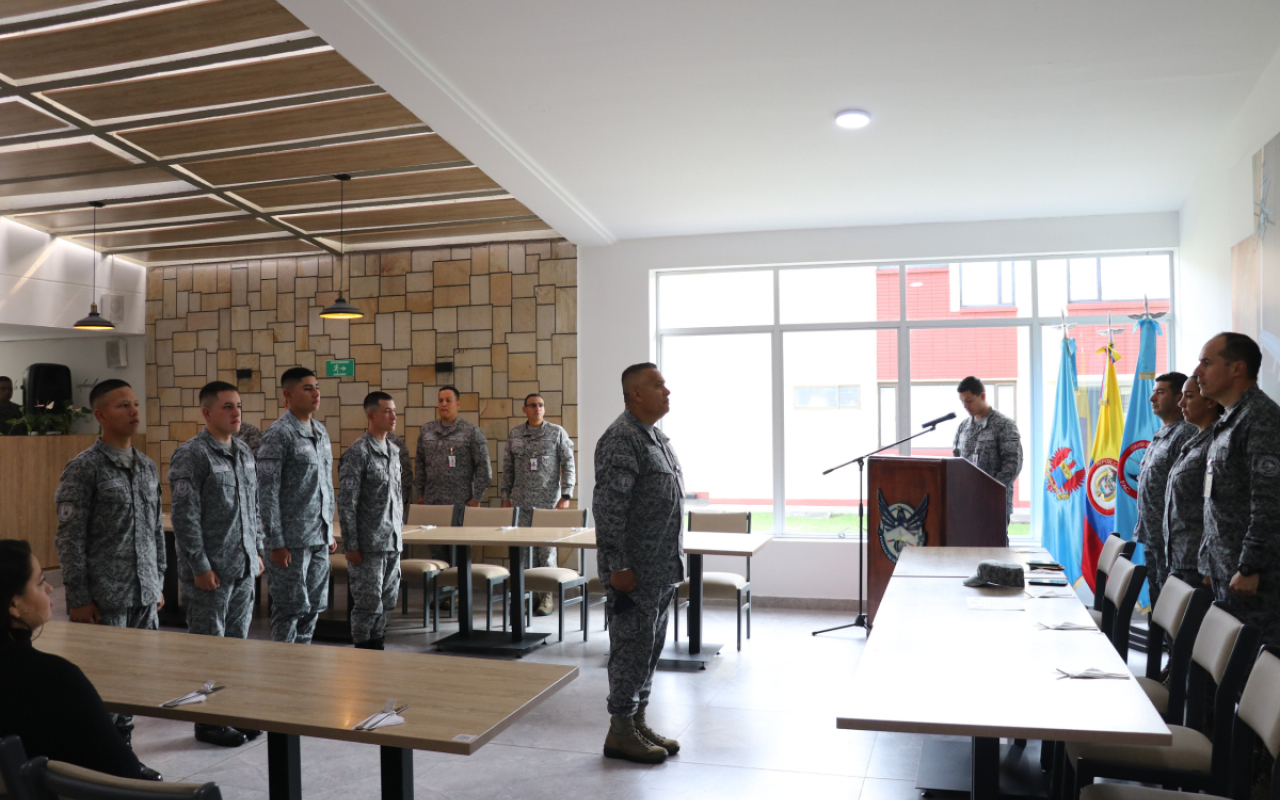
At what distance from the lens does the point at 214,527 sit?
4.48 metres

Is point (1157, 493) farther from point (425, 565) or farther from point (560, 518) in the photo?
point (425, 565)

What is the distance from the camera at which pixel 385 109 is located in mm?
5750

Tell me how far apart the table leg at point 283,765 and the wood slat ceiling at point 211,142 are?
3.60 metres

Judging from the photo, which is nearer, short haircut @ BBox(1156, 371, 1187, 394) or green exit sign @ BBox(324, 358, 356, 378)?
short haircut @ BBox(1156, 371, 1187, 394)

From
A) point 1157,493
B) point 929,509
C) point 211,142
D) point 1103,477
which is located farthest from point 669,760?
point 211,142

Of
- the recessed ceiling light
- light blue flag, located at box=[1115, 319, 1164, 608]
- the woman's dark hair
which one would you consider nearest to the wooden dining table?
the woman's dark hair

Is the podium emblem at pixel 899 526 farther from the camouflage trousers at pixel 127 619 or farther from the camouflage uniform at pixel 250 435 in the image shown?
the camouflage uniform at pixel 250 435

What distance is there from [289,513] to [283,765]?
2.74 meters

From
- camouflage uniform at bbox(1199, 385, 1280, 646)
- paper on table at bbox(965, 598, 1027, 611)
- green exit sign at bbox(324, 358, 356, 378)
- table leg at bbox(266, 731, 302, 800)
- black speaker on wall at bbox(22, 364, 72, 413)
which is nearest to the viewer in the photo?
table leg at bbox(266, 731, 302, 800)

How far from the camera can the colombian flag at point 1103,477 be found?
22.6 feet

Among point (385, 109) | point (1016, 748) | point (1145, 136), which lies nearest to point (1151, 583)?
point (1016, 748)

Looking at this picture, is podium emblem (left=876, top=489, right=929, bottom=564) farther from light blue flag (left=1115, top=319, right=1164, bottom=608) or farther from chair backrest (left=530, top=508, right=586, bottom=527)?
chair backrest (left=530, top=508, right=586, bottom=527)

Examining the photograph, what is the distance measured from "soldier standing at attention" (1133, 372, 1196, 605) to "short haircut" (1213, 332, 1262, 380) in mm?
1533

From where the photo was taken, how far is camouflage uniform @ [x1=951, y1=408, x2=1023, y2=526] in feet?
23.4
